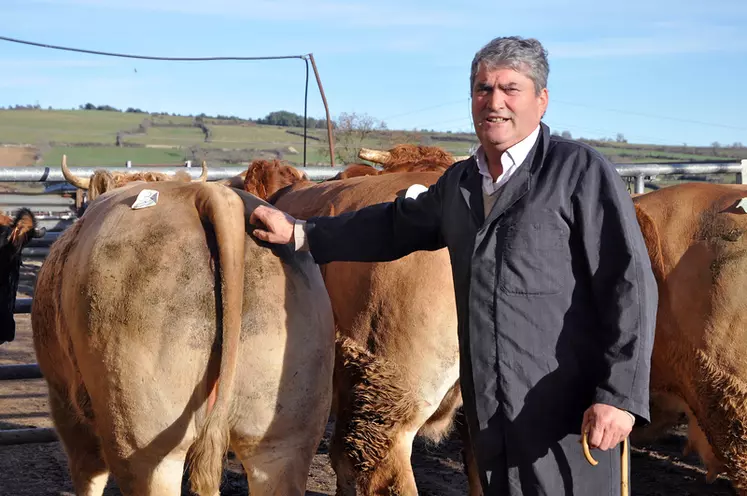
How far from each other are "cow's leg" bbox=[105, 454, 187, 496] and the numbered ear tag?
34.9 inches

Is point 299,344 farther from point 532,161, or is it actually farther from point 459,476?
point 459,476

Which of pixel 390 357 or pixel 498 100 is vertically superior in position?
pixel 498 100

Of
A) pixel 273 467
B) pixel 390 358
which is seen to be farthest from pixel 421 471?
pixel 273 467

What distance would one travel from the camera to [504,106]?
106 inches

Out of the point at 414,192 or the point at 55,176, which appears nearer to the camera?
the point at 414,192

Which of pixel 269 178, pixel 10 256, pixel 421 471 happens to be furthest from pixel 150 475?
pixel 10 256

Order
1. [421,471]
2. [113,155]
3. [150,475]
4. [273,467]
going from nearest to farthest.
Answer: [150,475], [273,467], [421,471], [113,155]

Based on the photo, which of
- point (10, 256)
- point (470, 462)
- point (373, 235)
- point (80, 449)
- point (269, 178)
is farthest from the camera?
point (10, 256)

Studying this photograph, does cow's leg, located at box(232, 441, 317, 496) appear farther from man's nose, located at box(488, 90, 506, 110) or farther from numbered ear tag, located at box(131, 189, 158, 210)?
man's nose, located at box(488, 90, 506, 110)

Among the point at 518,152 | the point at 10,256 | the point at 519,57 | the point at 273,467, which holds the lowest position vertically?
the point at 273,467

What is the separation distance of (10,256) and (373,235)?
14.4ft

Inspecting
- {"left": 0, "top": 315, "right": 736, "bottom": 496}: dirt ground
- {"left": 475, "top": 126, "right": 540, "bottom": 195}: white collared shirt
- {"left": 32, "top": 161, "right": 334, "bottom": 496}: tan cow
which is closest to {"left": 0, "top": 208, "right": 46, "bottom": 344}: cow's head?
{"left": 0, "top": 315, "right": 736, "bottom": 496}: dirt ground

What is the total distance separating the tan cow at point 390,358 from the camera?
3.75 meters

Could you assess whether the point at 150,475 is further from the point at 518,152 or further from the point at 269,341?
the point at 518,152
